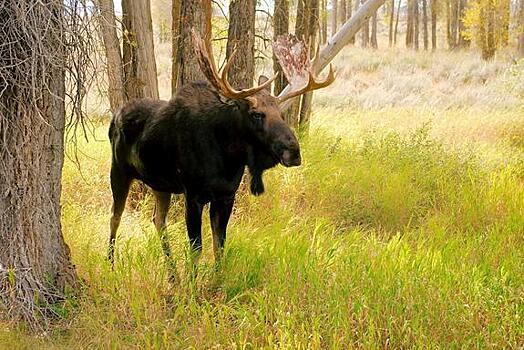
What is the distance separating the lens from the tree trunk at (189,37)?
5941 mm

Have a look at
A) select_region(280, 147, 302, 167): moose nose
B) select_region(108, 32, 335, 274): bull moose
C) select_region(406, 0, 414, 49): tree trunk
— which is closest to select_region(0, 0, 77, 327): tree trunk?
select_region(108, 32, 335, 274): bull moose

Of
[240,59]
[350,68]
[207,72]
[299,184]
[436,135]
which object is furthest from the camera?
[350,68]

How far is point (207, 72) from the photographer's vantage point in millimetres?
4309

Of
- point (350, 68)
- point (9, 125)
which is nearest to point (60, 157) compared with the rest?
point (9, 125)

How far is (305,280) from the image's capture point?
409 cm

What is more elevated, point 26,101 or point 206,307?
point 26,101

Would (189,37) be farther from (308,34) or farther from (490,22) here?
(490,22)

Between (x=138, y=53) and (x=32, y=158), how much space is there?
2.83 metres

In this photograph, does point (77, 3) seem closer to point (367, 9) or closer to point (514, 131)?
point (367, 9)

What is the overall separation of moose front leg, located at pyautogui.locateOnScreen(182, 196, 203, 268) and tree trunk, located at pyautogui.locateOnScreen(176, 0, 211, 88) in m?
1.97

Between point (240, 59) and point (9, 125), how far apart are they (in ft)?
10.5

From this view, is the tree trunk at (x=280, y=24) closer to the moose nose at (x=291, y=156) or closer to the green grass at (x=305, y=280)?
the green grass at (x=305, y=280)

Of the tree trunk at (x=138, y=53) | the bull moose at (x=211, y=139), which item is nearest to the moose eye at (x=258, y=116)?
the bull moose at (x=211, y=139)

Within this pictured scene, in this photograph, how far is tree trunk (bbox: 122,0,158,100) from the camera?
20.6ft
